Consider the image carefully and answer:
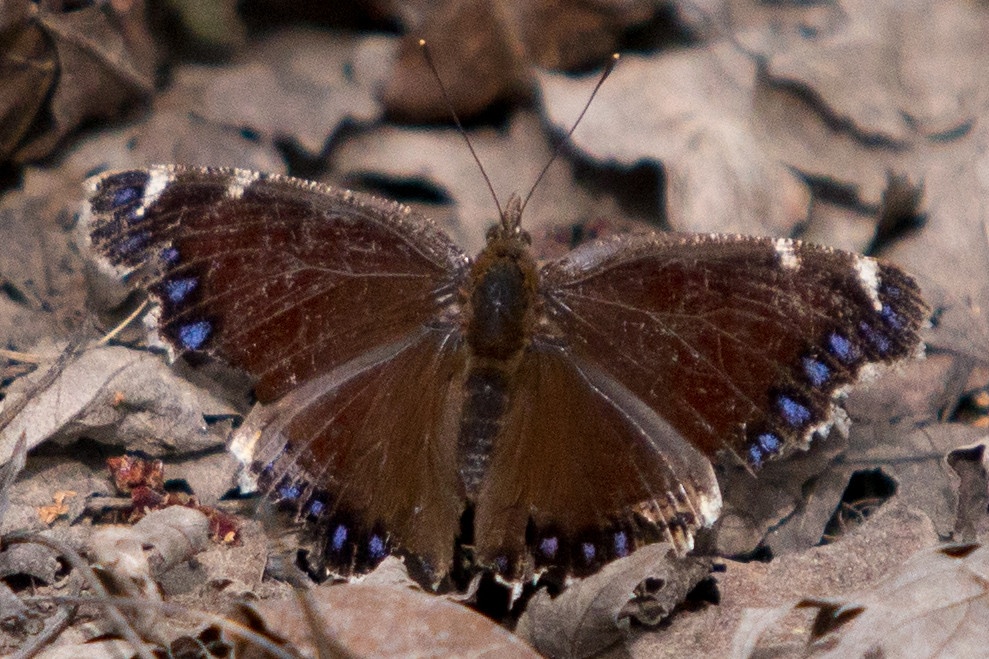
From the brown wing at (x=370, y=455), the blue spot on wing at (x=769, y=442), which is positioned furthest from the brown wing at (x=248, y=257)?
the blue spot on wing at (x=769, y=442)

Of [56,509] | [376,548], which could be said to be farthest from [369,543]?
[56,509]

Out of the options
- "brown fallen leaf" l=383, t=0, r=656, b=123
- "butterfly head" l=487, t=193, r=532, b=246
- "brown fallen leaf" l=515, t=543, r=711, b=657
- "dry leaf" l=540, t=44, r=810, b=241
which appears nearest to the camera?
"brown fallen leaf" l=515, t=543, r=711, b=657

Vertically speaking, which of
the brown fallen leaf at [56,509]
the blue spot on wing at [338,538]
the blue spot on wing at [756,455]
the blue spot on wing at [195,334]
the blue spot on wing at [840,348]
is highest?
the blue spot on wing at [840,348]

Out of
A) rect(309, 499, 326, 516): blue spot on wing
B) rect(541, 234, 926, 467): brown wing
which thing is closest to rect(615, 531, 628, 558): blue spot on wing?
rect(541, 234, 926, 467): brown wing

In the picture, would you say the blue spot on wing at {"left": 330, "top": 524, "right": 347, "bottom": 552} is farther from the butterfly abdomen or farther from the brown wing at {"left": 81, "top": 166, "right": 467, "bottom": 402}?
the brown wing at {"left": 81, "top": 166, "right": 467, "bottom": 402}

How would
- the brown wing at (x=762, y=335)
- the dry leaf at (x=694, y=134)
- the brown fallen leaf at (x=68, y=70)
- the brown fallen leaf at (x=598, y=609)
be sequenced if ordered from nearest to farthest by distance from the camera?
the brown fallen leaf at (x=598, y=609)
the brown wing at (x=762, y=335)
the brown fallen leaf at (x=68, y=70)
the dry leaf at (x=694, y=134)

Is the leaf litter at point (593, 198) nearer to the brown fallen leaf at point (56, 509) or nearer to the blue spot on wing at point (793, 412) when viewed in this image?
the brown fallen leaf at point (56, 509)

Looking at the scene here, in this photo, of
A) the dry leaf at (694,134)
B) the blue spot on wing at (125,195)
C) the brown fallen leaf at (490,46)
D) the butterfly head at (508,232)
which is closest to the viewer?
the blue spot on wing at (125,195)

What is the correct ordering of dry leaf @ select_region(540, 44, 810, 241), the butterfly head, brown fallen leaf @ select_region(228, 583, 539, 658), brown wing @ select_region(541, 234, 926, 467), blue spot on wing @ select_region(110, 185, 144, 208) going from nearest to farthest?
brown fallen leaf @ select_region(228, 583, 539, 658) < brown wing @ select_region(541, 234, 926, 467) < blue spot on wing @ select_region(110, 185, 144, 208) < the butterfly head < dry leaf @ select_region(540, 44, 810, 241)
